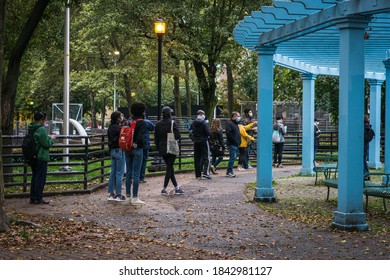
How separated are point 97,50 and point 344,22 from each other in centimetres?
3535

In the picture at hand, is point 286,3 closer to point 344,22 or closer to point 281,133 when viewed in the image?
point 344,22

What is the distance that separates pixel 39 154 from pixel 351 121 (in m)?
6.39

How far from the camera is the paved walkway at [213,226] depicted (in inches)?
369

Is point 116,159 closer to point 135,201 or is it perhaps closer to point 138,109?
point 135,201

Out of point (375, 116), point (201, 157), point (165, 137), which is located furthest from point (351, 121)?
point (375, 116)

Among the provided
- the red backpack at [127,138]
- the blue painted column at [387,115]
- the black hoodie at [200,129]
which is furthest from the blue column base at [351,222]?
the black hoodie at [200,129]

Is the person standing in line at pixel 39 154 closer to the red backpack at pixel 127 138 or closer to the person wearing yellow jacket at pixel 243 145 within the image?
the red backpack at pixel 127 138

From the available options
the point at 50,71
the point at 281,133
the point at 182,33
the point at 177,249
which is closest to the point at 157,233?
the point at 177,249

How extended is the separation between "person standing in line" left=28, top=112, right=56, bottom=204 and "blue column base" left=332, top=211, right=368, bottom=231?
6123mm

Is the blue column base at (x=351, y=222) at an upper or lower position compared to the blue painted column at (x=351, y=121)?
lower

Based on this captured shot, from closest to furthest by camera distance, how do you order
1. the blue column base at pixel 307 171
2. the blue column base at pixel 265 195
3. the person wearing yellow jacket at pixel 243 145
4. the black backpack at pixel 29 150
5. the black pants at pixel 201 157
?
1. the black backpack at pixel 29 150
2. the blue column base at pixel 265 195
3. the black pants at pixel 201 157
4. the blue column base at pixel 307 171
5. the person wearing yellow jacket at pixel 243 145

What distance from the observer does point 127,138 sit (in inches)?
549
